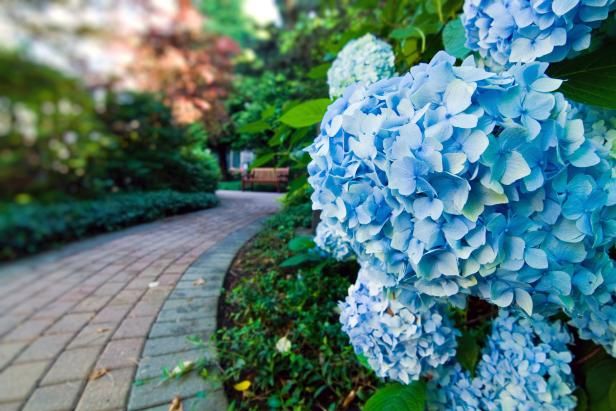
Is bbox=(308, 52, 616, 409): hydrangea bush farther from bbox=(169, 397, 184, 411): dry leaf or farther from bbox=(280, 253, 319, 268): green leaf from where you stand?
bbox=(280, 253, 319, 268): green leaf

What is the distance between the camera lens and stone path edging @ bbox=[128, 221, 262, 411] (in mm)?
655

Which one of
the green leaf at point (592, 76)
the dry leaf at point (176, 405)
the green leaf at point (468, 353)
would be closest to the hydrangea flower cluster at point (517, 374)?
the green leaf at point (468, 353)

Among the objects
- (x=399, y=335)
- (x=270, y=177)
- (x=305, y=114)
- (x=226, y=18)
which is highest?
(x=226, y=18)

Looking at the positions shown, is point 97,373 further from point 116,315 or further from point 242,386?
point 242,386

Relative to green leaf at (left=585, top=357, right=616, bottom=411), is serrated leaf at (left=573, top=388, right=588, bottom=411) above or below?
below

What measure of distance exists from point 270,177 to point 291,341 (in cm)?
53

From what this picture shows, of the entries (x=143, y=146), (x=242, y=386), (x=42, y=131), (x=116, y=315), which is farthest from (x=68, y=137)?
(x=242, y=386)

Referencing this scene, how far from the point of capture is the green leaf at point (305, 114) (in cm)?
46

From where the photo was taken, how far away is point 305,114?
0.47 m

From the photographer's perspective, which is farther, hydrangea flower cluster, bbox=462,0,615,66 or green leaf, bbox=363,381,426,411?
green leaf, bbox=363,381,426,411

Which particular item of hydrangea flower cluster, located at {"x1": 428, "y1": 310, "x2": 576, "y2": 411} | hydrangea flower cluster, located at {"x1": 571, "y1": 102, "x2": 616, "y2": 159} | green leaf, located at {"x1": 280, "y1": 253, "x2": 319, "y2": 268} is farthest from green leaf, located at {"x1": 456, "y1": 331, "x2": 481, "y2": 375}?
green leaf, located at {"x1": 280, "y1": 253, "x2": 319, "y2": 268}

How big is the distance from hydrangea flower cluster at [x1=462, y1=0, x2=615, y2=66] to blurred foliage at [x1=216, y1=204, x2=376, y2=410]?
72 cm

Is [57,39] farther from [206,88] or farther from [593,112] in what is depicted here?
[593,112]

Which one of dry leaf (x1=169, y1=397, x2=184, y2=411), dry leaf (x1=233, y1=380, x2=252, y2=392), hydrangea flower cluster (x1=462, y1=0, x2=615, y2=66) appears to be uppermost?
hydrangea flower cluster (x1=462, y1=0, x2=615, y2=66)
